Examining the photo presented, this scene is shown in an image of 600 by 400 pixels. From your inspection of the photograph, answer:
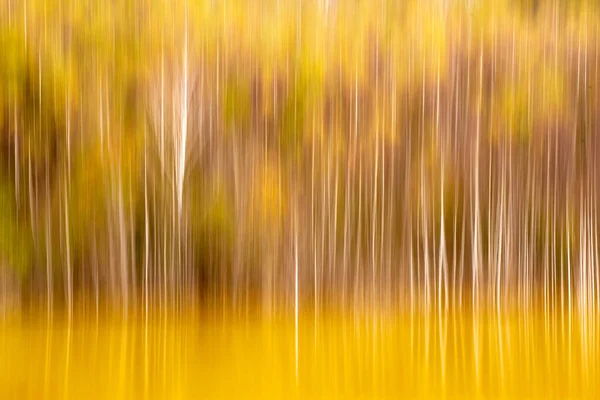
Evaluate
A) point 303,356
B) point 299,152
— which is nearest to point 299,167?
point 299,152

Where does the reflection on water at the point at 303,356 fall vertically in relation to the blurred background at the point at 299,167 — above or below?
below

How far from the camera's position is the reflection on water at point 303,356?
1578 millimetres

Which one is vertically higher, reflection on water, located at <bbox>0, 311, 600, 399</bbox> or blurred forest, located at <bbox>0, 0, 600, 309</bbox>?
blurred forest, located at <bbox>0, 0, 600, 309</bbox>

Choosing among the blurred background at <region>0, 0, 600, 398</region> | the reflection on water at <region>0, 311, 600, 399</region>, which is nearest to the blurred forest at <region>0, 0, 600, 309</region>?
the blurred background at <region>0, 0, 600, 398</region>

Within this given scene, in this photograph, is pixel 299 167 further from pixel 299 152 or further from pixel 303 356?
pixel 303 356

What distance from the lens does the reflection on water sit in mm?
1578

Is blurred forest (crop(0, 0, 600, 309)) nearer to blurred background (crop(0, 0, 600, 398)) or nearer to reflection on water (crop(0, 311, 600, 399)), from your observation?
blurred background (crop(0, 0, 600, 398))

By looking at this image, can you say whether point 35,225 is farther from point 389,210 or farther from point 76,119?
point 389,210

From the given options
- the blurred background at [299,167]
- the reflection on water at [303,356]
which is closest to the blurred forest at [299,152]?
the blurred background at [299,167]

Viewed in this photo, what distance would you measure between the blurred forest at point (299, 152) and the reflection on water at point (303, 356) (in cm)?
12

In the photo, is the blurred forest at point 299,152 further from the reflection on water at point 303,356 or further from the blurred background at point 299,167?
the reflection on water at point 303,356

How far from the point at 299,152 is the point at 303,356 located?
0.67 meters

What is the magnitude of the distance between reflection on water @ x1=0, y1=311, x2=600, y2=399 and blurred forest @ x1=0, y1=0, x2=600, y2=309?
0.12 m

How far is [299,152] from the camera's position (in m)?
2.19
